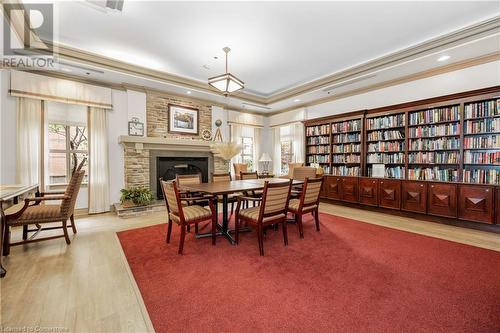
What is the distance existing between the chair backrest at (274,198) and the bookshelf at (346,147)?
3.03m

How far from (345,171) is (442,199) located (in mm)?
1878

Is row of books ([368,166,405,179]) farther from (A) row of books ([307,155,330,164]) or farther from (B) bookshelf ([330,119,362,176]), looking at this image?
(A) row of books ([307,155,330,164])

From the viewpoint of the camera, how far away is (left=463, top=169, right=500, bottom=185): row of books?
3.25m

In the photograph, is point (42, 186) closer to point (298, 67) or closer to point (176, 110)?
point (176, 110)

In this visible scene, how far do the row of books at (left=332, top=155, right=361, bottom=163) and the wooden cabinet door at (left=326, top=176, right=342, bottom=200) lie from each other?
1.52ft

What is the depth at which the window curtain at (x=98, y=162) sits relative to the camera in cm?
427

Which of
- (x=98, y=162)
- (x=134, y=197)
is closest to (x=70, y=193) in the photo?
(x=134, y=197)

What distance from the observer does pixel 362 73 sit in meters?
4.05

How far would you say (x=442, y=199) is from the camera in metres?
3.63

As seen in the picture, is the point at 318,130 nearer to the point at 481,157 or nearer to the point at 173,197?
the point at 481,157

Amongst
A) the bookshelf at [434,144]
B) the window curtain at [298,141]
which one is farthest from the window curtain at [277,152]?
the bookshelf at [434,144]

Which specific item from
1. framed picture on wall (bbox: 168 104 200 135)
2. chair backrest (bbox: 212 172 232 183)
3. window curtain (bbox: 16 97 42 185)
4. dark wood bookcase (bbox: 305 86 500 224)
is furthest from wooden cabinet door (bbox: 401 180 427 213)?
window curtain (bbox: 16 97 42 185)

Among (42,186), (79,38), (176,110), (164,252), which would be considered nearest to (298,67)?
(176,110)

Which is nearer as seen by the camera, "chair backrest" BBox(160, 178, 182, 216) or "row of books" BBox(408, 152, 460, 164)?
"chair backrest" BBox(160, 178, 182, 216)
